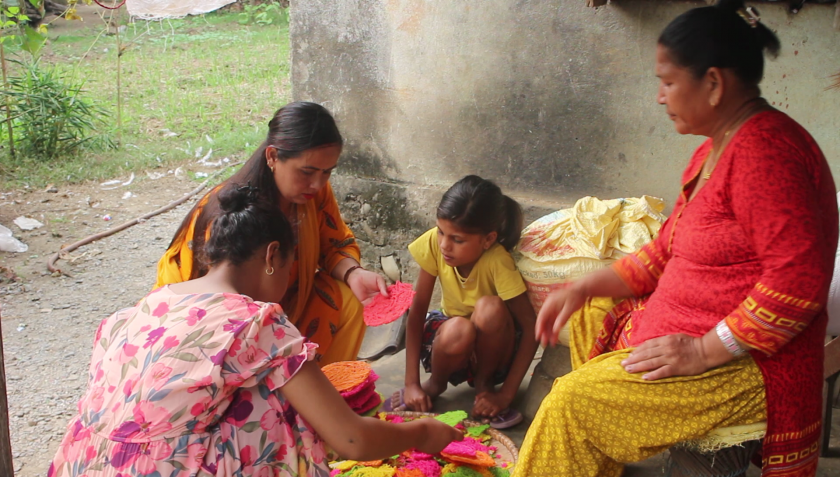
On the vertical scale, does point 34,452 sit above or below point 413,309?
below

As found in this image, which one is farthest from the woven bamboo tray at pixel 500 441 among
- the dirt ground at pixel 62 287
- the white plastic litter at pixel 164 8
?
the white plastic litter at pixel 164 8

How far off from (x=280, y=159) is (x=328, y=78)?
160cm

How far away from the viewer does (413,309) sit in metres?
3.10

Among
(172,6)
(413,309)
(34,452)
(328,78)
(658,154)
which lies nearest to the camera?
(34,452)

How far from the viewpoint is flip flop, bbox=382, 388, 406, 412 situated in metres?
3.10

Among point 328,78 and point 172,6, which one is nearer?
point 328,78

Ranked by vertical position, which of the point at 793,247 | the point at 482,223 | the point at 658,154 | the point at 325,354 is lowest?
the point at 325,354

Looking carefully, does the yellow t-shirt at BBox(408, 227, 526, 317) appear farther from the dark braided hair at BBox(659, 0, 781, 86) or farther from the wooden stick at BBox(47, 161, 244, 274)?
the wooden stick at BBox(47, 161, 244, 274)

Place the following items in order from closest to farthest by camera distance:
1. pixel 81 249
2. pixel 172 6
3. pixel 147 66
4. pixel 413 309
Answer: pixel 413 309 < pixel 81 249 < pixel 147 66 < pixel 172 6

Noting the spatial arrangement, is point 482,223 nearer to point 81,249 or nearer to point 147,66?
point 81,249

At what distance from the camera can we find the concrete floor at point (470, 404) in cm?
261

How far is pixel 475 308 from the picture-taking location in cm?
299

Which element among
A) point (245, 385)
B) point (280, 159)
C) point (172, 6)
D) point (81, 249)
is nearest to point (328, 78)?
point (280, 159)

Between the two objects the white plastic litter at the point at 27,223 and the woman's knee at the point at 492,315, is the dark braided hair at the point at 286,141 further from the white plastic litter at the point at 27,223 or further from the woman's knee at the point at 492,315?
the white plastic litter at the point at 27,223
